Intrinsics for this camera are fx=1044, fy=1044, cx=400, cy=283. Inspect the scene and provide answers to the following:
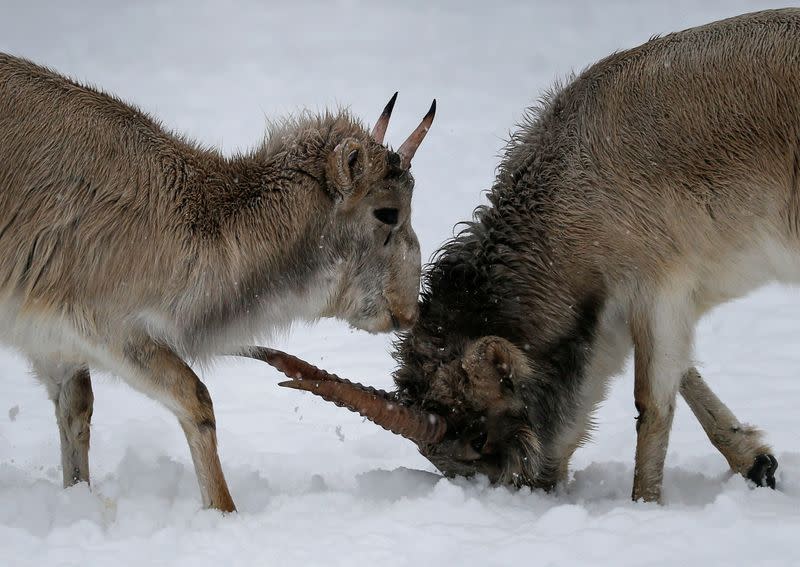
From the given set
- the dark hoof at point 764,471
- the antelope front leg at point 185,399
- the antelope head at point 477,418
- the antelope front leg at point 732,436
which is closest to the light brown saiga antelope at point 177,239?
the antelope front leg at point 185,399

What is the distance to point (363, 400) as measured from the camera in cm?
622

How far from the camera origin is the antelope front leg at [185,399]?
18.8 ft

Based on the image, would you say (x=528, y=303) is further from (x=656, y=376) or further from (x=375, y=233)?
(x=375, y=233)

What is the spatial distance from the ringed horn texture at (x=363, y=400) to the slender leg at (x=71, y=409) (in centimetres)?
117

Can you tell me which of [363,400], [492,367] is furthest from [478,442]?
[363,400]

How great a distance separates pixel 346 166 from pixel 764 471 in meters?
3.27

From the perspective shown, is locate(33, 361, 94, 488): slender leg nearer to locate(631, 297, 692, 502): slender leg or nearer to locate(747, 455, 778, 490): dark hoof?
locate(631, 297, 692, 502): slender leg

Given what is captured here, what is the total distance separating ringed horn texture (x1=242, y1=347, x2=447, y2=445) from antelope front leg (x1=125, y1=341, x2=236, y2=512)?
1.86 feet

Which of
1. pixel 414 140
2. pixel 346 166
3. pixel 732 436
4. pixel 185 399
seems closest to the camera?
pixel 185 399

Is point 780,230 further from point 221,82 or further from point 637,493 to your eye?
point 221,82

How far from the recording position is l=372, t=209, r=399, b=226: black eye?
632 cm

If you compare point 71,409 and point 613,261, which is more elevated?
point 613,261

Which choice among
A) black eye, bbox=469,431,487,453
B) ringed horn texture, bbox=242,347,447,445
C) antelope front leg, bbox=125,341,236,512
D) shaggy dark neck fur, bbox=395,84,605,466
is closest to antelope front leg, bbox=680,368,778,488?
shaggy dark neck fur, bbox=395,84,605,466

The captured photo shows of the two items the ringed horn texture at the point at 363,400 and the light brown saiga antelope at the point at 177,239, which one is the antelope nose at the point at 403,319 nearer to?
the light brown saiga antelope at the point at 177,239
